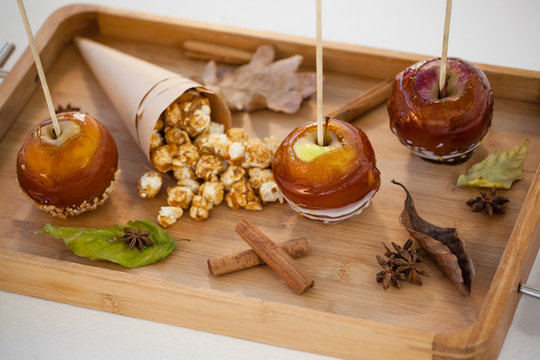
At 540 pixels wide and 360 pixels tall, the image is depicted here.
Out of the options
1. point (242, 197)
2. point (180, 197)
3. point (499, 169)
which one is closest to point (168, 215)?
point (180, 197)

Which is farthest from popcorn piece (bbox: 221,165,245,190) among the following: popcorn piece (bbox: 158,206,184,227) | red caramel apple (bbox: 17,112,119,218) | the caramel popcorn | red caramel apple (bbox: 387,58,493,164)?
red caramel apple (bbox: 387,58,493,164)

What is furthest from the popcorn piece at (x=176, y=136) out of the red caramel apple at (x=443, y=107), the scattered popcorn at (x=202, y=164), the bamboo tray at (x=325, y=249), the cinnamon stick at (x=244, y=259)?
the red caramel apple at (x=443, y=107)

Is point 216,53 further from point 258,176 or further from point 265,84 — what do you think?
point 258,176

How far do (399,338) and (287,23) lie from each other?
1341 millimetres

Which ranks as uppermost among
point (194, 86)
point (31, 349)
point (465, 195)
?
point (194, 86)

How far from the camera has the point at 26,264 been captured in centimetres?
137

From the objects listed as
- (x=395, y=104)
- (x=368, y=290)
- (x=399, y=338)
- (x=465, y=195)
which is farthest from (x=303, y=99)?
(x=399, y=338)

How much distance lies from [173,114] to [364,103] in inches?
18.6

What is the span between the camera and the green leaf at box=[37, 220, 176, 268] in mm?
1425

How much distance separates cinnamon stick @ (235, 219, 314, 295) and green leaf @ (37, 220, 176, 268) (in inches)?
6.1

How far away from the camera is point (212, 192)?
153cm

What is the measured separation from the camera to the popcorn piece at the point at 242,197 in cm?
153

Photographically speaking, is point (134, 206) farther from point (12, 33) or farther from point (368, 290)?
point (12, 33)

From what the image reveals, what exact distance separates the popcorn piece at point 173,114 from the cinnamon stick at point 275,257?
31 centimetres
